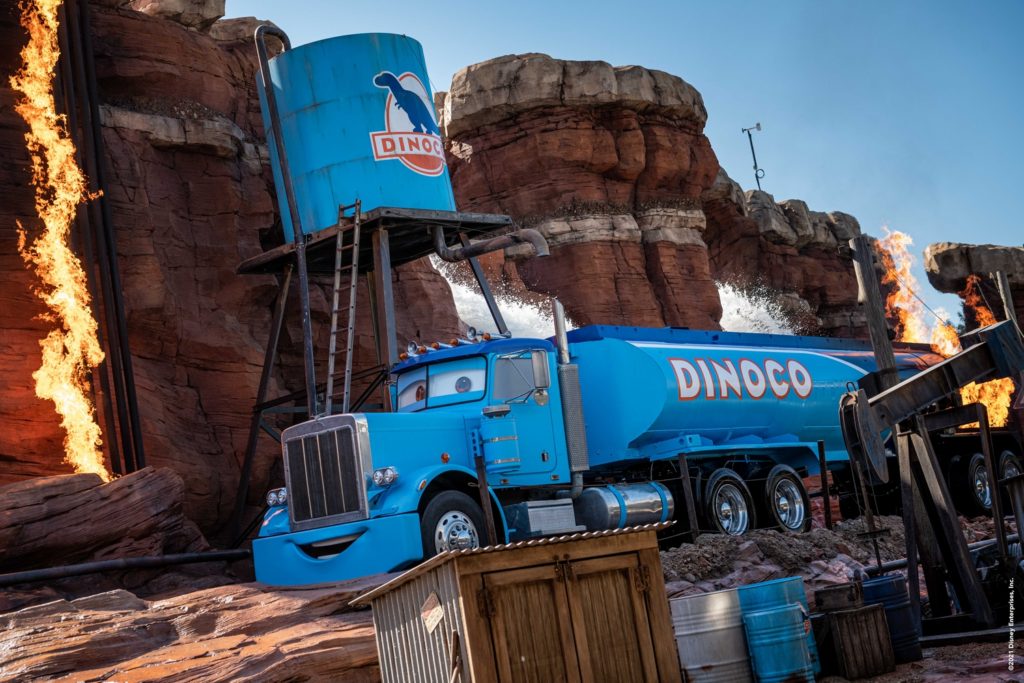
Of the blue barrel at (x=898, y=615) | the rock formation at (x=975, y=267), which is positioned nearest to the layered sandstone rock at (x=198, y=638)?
the blue barrel at (x=898, y=615)

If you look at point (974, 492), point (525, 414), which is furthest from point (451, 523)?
point (974, 492)

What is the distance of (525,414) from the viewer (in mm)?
16625

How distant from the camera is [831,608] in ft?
35.9

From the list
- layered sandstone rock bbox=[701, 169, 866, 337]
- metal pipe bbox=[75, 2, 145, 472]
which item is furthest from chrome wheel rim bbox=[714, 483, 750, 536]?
layered sandstone rock bbox=[701, 169, 866, 337]

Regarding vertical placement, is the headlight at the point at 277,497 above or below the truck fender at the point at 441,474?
above

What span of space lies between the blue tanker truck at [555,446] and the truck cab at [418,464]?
0.02 meters

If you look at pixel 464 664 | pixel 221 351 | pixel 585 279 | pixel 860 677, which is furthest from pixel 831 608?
pixel 585 279

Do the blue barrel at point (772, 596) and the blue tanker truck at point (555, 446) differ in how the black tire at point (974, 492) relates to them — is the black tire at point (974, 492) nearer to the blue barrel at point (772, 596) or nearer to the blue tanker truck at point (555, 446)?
the blue tanker truck at point (555, 446)

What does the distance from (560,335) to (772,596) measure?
23.3 ft

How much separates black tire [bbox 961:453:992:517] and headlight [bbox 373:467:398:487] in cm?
1435

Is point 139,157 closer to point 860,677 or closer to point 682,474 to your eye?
point 682,474

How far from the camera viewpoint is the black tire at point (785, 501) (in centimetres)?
1953

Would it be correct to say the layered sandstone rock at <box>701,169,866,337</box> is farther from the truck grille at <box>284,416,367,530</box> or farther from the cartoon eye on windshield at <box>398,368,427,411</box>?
the truck grille at <box>284,416,367,530</box>

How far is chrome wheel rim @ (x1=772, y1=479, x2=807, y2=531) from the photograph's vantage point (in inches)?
776
